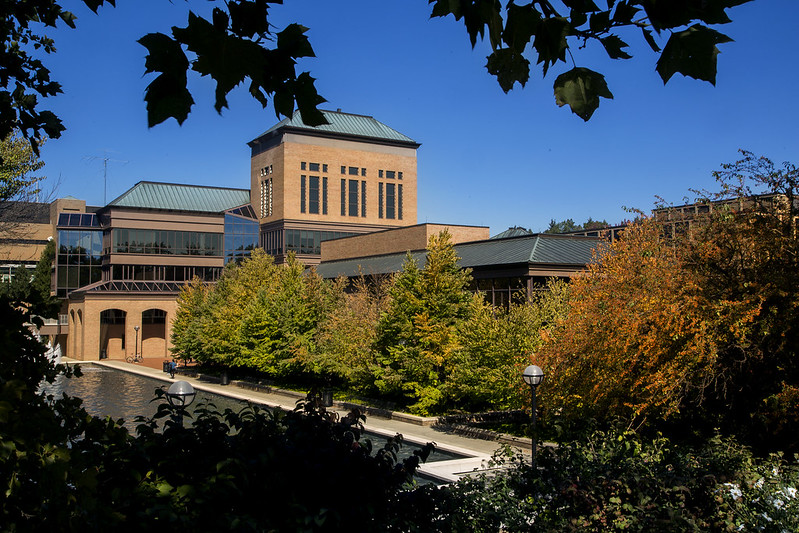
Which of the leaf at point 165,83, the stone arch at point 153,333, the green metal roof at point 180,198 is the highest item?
the green metal roof at point 180,198

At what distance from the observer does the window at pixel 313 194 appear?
67438 millimetres

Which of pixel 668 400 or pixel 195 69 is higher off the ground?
pixel 195 69

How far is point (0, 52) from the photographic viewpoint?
6363 millimetres

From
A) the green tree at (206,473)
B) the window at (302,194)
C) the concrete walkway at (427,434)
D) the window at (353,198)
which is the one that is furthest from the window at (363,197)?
the green tree at (206,473)

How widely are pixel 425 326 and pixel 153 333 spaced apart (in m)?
41.7

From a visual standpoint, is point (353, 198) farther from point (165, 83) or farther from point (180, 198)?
point (165, 83)

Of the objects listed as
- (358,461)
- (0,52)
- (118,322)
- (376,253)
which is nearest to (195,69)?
(358,461)

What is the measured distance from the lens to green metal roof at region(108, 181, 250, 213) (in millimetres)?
60312

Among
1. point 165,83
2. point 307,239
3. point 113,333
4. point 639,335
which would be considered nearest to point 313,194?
point 307,239

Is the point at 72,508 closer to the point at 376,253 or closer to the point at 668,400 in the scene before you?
the point at 668,400

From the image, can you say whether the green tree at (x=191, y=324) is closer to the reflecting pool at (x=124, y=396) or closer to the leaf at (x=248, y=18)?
the reflecting pool at (x=124, y=396)

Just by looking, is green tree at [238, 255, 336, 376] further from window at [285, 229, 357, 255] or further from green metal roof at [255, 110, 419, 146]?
green metal roof at [255, 110, 419, 146]

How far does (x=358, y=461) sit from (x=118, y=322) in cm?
5827

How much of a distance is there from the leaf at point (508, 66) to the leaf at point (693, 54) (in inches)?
30.3
